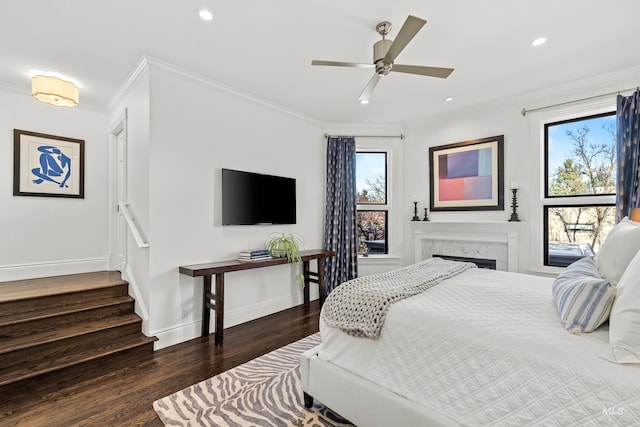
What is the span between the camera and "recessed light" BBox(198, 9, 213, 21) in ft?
6.88

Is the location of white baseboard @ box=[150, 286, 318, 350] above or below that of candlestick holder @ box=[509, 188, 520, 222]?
below

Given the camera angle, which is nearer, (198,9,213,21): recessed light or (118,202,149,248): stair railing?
(198,9,213,21): recessed light

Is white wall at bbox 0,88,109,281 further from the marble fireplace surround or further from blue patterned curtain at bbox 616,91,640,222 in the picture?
blue patterned curtain at bbox 616,91,640,222

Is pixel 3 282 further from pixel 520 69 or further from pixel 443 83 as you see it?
pixel 520 69

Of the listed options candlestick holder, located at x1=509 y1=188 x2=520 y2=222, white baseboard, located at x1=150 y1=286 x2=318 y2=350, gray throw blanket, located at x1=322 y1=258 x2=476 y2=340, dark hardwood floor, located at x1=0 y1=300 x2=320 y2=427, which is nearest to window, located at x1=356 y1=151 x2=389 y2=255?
white baseboard, located at x1=150 y1=286 x2=318 y2=350

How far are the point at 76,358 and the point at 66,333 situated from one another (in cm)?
27

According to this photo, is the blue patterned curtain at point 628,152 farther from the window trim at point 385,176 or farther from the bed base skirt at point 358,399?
the bed base skirt at point 358,399

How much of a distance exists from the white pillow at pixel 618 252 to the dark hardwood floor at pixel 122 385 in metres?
2.45

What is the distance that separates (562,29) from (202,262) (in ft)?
12.2

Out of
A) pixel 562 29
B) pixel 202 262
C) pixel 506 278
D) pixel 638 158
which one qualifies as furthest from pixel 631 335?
pixel 202 262

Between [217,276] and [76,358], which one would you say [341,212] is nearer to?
[217,276]

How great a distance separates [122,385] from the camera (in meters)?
2.17

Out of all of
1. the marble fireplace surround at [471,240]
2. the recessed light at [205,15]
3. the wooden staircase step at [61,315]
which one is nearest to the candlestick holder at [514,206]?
the marble fireplace surround at [471,240]

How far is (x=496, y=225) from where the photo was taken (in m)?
3.68
